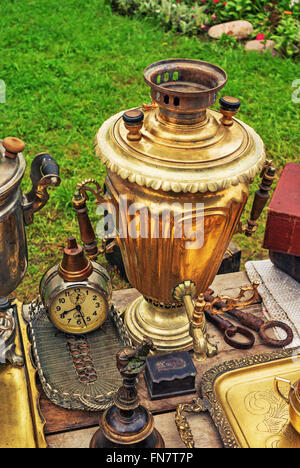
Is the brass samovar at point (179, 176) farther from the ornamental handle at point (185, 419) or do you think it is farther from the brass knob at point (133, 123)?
the ornamental handle at point (185, 419)

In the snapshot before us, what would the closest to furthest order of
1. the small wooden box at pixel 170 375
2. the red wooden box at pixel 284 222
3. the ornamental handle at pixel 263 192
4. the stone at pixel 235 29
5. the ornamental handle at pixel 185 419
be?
the ornamental handle at pixel 185 419 → the small wooden box at pixel 170 375 → the ornamental handle at pixel 263 192 → the red wooden box at pixel 284 222 → the stone at pixel 235 29

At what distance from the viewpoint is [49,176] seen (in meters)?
1.98

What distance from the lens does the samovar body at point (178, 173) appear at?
1.76m

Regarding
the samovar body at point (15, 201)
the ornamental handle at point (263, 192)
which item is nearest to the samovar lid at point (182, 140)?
the ornamental handle at point (263, 192)

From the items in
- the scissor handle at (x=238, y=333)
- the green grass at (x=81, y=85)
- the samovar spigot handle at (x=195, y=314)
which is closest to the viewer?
the samovar spigot handle at (x=195, y=314)

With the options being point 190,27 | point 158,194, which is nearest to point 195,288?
point 158,194

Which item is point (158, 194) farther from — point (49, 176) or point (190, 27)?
point (190, 27)

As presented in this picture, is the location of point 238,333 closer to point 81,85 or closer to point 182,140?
point 182,140

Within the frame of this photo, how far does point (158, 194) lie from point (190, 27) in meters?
4.95

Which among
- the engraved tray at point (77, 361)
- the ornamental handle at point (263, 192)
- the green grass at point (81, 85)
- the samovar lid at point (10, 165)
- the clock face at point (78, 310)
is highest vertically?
the samovar lid at point (10, 165)

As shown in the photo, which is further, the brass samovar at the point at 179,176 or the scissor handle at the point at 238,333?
the scissor handle at the point at 238,333

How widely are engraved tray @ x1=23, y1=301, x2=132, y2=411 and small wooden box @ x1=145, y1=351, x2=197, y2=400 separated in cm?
13

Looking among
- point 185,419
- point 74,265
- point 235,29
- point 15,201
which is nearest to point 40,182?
point 15,201

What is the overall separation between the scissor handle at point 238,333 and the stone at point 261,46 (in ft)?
14.1
